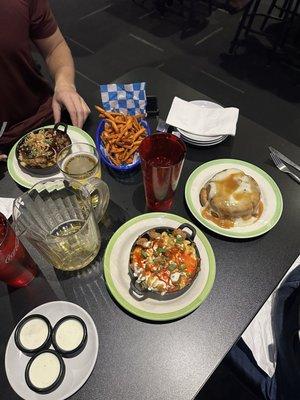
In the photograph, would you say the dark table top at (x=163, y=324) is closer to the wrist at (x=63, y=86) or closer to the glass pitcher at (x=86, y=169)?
the glass pitcher at (x=86, y=169)

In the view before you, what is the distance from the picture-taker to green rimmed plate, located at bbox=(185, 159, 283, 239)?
1238 millimetres

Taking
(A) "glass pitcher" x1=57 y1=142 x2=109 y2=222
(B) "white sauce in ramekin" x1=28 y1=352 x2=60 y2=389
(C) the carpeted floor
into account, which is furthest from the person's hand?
(C) the carpeted floor

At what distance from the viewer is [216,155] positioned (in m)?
1.50

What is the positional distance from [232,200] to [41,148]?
0.80 metres

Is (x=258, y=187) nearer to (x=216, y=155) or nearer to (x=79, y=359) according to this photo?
(x=216, y=155)

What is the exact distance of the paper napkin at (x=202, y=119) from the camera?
4.87 feet

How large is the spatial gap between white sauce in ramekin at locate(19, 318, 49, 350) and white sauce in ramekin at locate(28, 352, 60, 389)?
0.04 metres

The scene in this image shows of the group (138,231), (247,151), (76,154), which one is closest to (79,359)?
(138,231)

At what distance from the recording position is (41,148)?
4.58ft

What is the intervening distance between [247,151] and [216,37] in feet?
10.9

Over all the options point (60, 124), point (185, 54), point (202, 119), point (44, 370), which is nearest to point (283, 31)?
point (185, 54)

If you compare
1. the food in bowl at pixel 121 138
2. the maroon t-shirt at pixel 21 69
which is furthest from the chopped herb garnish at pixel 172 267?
the maroon t-shirt at pixel 21 69

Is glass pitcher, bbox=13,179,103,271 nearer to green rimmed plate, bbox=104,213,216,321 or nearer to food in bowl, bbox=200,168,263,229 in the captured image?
green rimmed plate, bbox=104,213,216,321

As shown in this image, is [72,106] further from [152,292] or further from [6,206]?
[152,292]
